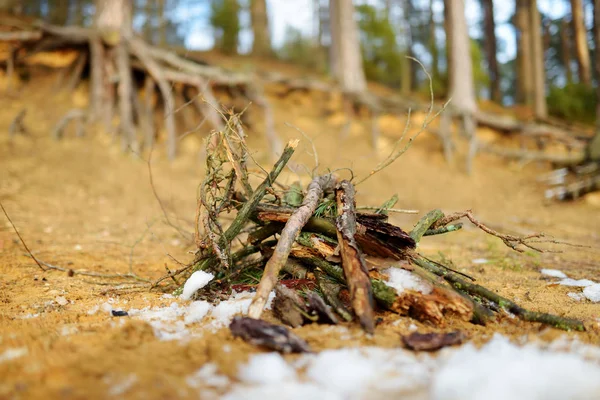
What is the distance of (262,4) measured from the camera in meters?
12.6

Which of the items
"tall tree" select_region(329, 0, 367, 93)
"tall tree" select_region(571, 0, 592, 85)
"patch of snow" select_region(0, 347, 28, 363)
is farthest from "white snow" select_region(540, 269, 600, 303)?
"tall tree" select_region(571, 0, 592, 85)

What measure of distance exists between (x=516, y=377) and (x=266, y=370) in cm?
73

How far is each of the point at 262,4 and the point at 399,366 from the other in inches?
515

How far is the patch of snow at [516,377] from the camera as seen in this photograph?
1129 mm

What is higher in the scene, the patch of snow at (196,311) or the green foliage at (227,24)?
the green foliage at (227,24)

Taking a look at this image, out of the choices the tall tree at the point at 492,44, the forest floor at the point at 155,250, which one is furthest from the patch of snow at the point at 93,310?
the tall tree at the point at 492,44

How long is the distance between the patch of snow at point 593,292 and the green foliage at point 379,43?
41.1 ft

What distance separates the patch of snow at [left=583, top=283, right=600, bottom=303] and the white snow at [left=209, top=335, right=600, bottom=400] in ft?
3.25

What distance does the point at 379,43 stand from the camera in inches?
579

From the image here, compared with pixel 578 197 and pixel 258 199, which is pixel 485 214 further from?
pixel 258 199

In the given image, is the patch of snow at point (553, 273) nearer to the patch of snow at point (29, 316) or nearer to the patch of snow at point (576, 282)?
the patch of snow at point (576, 282)

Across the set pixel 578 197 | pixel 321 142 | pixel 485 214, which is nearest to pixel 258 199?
pixel 485 214

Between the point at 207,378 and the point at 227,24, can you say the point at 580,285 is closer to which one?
the point at 207,378

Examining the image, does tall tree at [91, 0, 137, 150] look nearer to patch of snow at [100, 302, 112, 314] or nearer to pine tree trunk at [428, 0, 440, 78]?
patch of snow at [100, 302, 112, 314]
